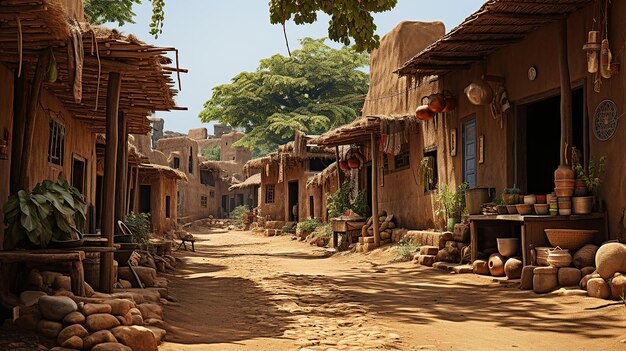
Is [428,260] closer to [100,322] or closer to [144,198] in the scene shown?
[100,322]

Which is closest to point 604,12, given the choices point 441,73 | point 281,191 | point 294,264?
point 441,73

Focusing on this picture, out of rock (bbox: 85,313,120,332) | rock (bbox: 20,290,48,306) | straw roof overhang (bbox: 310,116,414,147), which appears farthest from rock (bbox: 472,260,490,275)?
rock (bbox: 20,290,48,306)

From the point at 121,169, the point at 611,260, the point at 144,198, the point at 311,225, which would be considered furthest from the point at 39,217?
the point at 144,198

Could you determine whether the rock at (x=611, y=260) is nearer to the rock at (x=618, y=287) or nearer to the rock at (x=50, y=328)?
the rock at (x=618, y=287)

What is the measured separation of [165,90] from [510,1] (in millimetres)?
5265

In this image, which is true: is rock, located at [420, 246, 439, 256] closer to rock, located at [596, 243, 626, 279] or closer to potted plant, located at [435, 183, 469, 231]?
potted plant, located at [435, 183, 469, 231]

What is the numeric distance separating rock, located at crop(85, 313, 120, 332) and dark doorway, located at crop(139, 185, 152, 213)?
21.4 meters

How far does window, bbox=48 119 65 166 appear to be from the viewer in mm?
9884

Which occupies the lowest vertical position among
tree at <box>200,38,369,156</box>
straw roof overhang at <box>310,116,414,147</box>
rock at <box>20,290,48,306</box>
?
rock at <box>20,290,48,306</box>

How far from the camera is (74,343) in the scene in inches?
189

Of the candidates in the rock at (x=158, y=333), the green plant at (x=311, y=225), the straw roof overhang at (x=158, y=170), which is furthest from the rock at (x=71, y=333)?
the green plant at (x=311, y=225)

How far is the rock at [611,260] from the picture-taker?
279 inches

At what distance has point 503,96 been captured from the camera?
11.2 metres

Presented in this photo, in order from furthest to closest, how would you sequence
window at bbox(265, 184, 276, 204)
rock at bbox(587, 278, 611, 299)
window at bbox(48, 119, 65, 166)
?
1. window at bbox(265, 184, 276, 204)
2. window at bbox(48, 119, 65, 166)
3. rock at bbox(587, 278, 611, 299)
